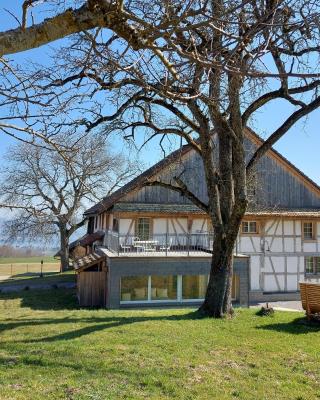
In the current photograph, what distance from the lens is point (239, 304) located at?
60.0ft

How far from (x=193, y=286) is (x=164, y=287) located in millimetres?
1353

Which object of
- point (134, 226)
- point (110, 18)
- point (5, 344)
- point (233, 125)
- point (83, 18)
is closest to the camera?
point (83, 18)

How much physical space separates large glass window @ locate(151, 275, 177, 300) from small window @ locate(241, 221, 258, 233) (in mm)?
6254

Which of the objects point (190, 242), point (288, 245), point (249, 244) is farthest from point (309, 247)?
point (190, 242)

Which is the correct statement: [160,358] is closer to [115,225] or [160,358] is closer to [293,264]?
[115,225]

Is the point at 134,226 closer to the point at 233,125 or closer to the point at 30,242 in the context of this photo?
the point at 233,125

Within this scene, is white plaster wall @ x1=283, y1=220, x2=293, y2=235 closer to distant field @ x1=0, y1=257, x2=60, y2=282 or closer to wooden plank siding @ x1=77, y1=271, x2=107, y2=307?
wooden plank siding @ x1=77, y1=271, x2=107, y2=307

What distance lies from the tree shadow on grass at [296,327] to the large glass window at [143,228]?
11.1m

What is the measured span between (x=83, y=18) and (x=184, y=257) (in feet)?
49.9

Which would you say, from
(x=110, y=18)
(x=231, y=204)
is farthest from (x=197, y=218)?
(x=110, y=18)

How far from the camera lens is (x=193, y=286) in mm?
18766

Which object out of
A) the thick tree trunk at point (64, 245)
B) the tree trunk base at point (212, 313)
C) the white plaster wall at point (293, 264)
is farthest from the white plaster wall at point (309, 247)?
the thick tree trunk at point (64, 245)

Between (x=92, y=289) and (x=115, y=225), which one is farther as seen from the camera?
(x=115, y=225)

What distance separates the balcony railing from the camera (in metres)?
18.5
